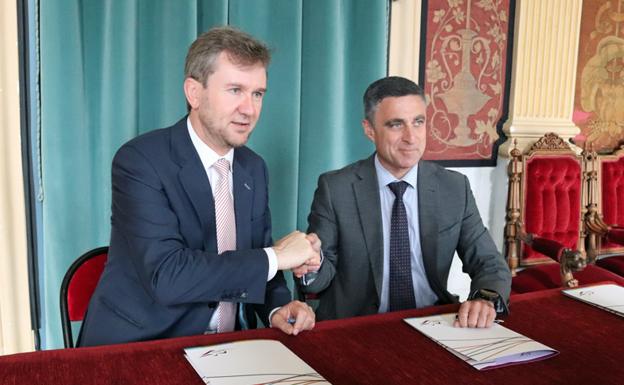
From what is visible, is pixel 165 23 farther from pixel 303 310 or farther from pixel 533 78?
pixel 533 78

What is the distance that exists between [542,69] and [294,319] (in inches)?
128

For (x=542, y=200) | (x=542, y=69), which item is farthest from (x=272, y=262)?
(x=542, y=69)

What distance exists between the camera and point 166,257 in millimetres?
1523

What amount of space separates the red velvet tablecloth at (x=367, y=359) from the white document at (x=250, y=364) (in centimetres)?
3

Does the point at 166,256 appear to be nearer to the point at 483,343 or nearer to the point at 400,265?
the point at 483,343

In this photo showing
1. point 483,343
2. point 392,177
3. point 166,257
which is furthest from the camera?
point 392,177

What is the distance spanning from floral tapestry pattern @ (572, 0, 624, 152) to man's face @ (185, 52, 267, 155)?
10.8 ft

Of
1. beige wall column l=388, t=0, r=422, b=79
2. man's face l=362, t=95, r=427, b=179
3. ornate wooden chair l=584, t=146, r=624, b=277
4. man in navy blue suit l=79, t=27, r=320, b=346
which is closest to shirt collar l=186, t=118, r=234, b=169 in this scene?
man in navy blue suit l=79, t=27, r=320, b=346

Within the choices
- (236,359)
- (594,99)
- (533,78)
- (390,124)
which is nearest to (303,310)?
(236,359)

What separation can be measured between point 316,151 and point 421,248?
1.11 m

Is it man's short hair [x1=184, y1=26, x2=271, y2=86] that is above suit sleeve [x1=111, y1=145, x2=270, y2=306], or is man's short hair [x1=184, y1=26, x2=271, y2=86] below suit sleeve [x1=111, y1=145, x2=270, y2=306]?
above

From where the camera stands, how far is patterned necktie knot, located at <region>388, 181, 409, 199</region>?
2188 mm

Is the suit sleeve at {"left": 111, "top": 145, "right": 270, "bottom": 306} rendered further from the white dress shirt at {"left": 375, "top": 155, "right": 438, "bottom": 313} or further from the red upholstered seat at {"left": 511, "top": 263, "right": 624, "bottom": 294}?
the red upholstered seat at {"left": 511, "top": 263, "right": 624, "bottom": 294}

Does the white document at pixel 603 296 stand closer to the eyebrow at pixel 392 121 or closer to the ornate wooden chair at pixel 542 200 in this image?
the eyebrow at pixel 392 121
